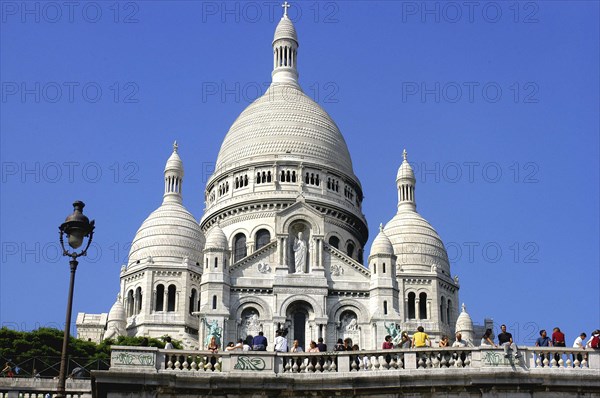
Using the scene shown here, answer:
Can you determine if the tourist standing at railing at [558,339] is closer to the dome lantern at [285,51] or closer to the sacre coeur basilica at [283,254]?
the sacre coeur basilica at [283,254]

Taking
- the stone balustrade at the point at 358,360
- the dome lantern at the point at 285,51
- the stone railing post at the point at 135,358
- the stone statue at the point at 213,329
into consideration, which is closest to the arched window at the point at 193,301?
the stone statue at the point at 213,329

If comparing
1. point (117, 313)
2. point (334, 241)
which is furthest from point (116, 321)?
point (334, 241)

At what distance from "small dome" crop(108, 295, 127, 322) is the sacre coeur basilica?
0.57ft

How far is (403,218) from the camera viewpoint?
348 ft

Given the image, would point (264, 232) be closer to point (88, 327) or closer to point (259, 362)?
point (88, 327)

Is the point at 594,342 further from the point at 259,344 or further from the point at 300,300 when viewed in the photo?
the point at 300,300

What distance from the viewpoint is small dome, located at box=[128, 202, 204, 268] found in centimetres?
10100

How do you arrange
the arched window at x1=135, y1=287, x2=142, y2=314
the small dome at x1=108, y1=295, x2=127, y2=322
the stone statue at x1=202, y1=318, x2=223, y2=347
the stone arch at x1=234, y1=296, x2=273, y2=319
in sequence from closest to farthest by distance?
the stone statue at x1=202, y1=318, x2=223, y2=347 < the stone arch at x1=234, y1=296, x2=273, y2=319 < the small dome at x1=108, y1=295, x2=127, y2=322 < the arched window at x1=135, y1=287, x2=142, y2=314

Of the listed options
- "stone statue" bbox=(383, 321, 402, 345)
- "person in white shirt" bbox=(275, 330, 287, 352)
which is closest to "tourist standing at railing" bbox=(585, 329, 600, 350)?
"person in white shirt" bbox=(275, 330, 287, 352)

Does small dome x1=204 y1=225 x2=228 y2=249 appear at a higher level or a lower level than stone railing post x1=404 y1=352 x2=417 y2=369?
higher

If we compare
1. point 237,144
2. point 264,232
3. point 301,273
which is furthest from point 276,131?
point 301,273

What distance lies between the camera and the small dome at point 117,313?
96519mm

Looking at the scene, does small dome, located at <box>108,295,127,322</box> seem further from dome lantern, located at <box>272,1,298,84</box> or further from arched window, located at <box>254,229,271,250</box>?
dome lantern, located at <box>272,1,298,84</box>

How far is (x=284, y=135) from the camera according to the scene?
10900cm
